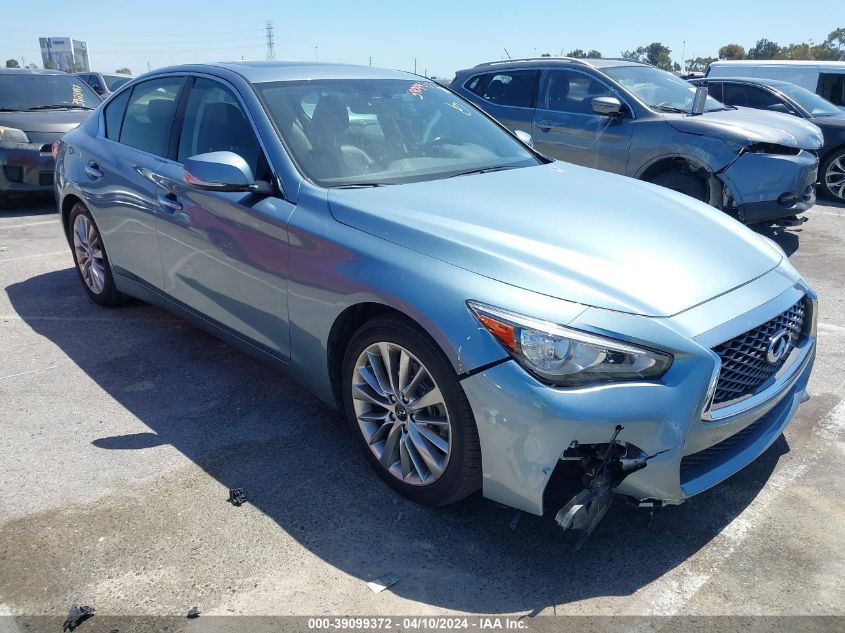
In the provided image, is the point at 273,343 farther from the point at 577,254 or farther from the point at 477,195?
the point at 577,254

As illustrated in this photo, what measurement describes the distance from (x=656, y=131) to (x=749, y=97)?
448 cm

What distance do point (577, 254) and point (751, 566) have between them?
1.29 metres

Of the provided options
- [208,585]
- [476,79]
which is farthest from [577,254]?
[476,79]

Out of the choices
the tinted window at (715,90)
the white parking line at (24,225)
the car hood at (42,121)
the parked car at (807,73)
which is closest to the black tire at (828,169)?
the tinted window at (715,90)

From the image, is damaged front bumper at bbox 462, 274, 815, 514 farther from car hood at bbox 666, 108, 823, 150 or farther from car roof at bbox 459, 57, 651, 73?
car roof at bbox 459, 57, 651, 73

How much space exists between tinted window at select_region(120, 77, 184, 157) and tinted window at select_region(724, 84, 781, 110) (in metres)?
8.63

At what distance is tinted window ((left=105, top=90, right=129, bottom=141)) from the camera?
4.80 meters

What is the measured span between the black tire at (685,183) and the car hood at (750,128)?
1.33 ft

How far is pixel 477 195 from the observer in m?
3.27

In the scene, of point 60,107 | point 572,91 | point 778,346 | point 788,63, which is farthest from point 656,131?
point 60,107

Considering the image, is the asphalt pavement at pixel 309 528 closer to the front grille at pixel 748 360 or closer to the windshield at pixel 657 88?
the front grille at pixel 748 360

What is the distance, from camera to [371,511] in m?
2.96

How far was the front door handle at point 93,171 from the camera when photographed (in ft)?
15.6

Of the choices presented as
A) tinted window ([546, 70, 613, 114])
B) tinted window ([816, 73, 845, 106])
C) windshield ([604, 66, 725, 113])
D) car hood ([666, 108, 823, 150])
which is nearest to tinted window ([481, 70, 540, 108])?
tinted window ([546, 70, 613, 114])
